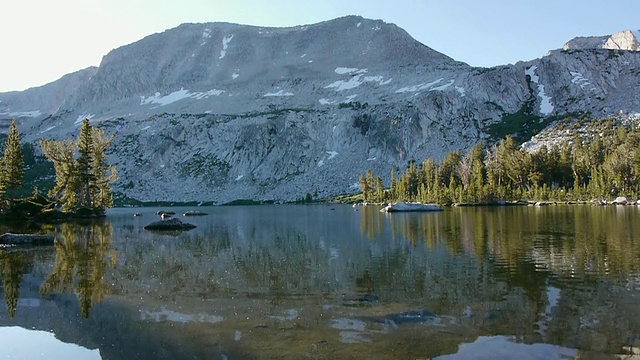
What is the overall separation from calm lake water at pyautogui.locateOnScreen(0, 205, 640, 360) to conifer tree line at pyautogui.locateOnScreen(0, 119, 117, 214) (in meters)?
46.2

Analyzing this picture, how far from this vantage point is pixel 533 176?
138500 millimetres

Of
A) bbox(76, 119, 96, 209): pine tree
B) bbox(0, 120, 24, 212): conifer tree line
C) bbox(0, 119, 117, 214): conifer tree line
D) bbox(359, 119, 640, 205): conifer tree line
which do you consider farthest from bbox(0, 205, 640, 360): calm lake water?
bbox(359, 119, 640, 205): conifer tree line

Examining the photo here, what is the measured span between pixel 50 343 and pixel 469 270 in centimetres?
1945

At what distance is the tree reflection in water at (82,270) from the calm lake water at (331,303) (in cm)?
13

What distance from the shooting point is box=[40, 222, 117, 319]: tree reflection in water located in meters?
21.3

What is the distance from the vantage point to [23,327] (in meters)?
16.5

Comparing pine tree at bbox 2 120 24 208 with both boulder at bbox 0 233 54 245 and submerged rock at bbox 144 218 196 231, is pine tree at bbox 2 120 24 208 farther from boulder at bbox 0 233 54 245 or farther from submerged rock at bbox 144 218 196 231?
boulder at bbox 0 233 54 245

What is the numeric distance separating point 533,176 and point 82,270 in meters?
136

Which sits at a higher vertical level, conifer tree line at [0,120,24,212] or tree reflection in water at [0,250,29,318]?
conifer tree line at [0,120,24,212]

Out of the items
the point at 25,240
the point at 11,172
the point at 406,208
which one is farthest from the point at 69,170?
the point at 406,208

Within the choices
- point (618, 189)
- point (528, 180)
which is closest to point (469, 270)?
point (618, 189)

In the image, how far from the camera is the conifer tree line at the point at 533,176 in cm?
12100

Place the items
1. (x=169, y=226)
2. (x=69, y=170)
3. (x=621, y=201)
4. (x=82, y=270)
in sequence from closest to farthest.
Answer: (x=82, y=270) < (x=169, y=226) < (x=69, y=170) < (x=621, y=201)

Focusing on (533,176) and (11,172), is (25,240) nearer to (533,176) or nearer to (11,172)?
(11,172)
